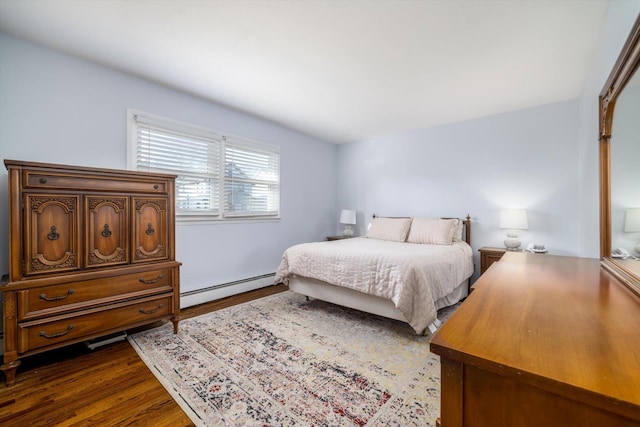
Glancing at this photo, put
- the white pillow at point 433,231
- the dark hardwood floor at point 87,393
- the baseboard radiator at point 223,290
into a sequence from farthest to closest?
the white pillow at point 433,231, the baseboard radiator at point 223,290, the dark hardwood floor at point 87,393

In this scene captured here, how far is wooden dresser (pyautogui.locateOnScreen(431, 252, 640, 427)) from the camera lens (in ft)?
1.57

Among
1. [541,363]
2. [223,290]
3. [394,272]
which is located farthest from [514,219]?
[223,290]

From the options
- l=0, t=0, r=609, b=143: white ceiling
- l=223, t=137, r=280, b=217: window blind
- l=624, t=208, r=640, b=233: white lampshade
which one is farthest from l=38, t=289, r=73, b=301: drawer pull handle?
l=624, t=208, r=640, b=233: white lampshade

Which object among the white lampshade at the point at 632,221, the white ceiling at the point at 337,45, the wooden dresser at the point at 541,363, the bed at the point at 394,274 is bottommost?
the bed at the point at 394,274

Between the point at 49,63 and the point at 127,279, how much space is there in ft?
6.40

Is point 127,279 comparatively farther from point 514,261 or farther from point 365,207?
point 365,207

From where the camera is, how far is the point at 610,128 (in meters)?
1.50

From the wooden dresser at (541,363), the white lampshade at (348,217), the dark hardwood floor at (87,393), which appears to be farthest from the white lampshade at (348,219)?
the wooden dresser at (541,363)

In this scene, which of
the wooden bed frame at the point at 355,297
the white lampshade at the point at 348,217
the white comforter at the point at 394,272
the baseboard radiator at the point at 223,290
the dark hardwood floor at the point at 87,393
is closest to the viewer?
the dark hardwood floor at the point at 87,393

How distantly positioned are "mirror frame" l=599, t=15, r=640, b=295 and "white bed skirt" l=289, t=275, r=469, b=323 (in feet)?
4.65

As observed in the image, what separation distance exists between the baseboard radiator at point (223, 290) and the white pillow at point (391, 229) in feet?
5.61

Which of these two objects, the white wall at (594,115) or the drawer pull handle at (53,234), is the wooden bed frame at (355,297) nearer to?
the white wall at (594,115)

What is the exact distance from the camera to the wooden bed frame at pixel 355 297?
252 centimetres

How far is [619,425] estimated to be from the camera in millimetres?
461
